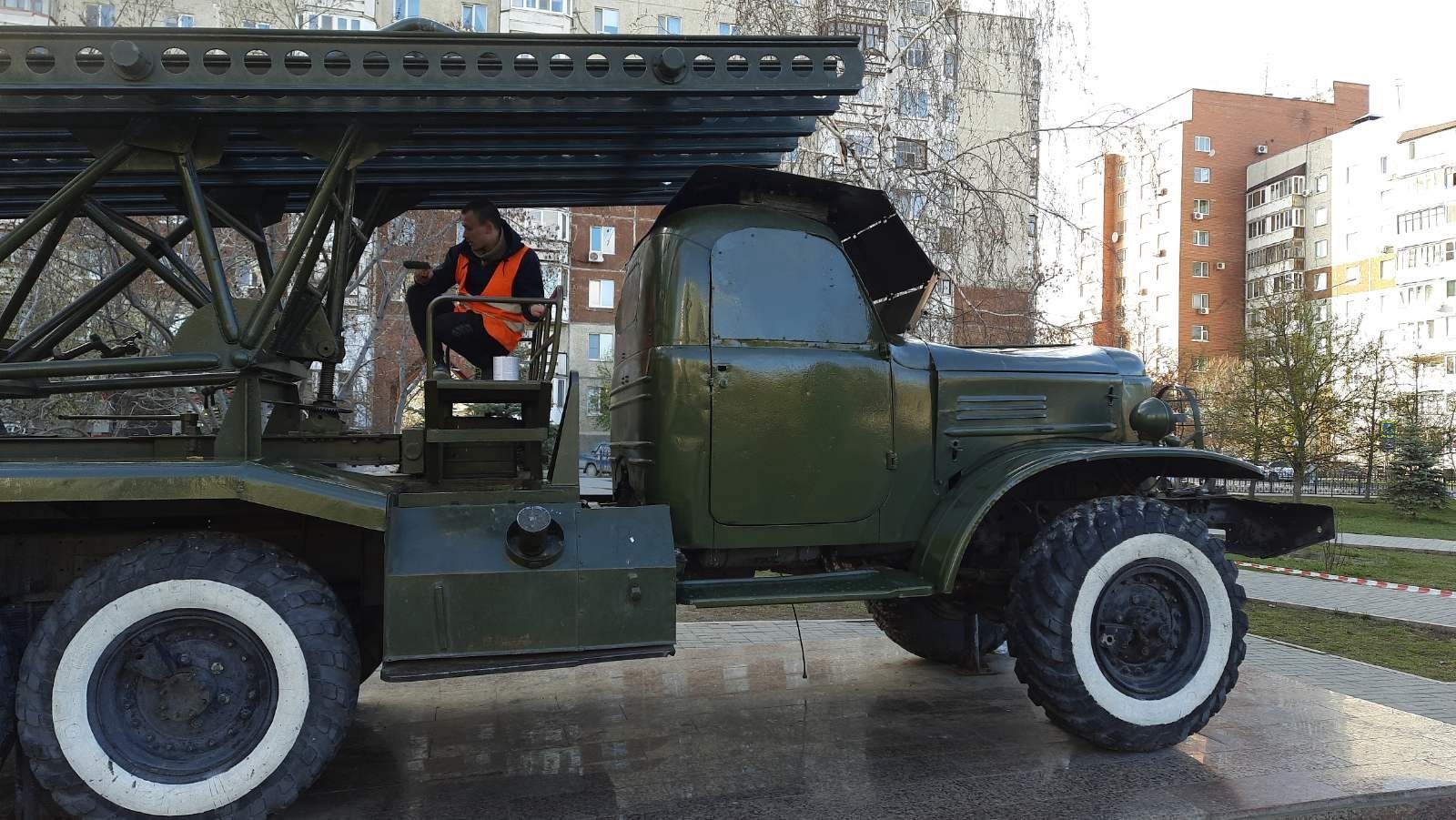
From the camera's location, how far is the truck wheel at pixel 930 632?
626cm

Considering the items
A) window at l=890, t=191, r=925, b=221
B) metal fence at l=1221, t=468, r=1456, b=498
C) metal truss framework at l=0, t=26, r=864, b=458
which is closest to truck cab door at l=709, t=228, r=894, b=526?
metal truss framework at l=0, t=26, r=864, b=458

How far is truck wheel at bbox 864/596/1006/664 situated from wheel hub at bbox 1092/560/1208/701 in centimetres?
138

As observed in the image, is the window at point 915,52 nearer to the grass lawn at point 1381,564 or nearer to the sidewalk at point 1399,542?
the grass lawn at point 1381,564

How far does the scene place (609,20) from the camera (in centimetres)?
3300

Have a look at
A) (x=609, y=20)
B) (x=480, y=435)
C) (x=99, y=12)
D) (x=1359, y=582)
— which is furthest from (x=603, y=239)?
(x=480, y=435)

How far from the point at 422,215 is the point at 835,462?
12.5m

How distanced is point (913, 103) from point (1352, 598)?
7.68 meters

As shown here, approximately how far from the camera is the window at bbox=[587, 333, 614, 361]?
4297 cm

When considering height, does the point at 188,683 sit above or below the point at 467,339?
below

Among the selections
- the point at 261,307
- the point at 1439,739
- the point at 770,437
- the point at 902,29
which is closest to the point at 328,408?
the point at 261,307

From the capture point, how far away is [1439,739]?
15.8ft

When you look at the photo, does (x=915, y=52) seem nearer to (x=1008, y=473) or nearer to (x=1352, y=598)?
(x=1352, y=598)

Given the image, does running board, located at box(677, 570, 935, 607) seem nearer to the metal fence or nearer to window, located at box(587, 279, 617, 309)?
the metal fence

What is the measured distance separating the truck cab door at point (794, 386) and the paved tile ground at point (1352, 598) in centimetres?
703
